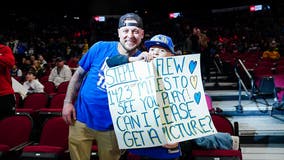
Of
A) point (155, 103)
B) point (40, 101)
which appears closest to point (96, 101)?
point (155, 103)

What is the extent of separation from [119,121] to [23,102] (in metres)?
4.32

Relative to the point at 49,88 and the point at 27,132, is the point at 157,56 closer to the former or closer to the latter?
the point at 27,132

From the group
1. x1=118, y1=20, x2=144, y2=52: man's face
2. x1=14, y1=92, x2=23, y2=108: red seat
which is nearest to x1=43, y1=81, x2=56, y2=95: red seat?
x1=14, y1=92, x2=23, y2=108: red seat

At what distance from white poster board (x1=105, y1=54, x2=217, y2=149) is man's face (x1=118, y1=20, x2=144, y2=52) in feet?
0.52

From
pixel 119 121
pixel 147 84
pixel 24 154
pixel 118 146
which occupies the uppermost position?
pixel 147 84

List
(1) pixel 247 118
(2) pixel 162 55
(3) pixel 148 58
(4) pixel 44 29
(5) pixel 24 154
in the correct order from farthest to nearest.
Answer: (4) pixel 44 29 → (1) pixel 247 118 → (5) pixel 24 154 → (2) pixel 162 55 → (3) pixel 148 58

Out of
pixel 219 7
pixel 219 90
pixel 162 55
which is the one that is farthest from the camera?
pixel 219 7

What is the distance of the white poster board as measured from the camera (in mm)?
2068

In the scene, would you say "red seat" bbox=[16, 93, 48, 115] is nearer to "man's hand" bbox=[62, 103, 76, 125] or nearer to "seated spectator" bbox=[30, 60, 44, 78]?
"seated spectator" bbox=[30, 60, 44, 78]

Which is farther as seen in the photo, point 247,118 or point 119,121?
point 247,118

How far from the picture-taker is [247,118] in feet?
18.8

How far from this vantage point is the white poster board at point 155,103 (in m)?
2.07

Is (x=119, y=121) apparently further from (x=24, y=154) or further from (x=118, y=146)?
(x=24, y=154)

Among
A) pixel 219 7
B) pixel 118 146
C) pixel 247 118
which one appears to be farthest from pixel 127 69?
pixel 219 7
